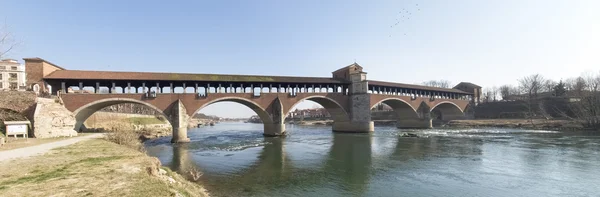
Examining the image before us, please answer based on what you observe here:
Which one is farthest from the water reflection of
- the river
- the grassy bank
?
the grassy bank

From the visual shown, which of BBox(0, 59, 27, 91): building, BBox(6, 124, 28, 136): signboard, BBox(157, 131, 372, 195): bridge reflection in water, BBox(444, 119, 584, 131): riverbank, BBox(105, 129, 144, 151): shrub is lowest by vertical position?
BBox(444, 119, 584, 131): riverbank

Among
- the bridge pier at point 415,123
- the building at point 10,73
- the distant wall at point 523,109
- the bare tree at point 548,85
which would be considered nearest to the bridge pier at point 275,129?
the bridge pier at point 415,123

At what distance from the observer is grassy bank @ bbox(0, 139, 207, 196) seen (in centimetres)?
693

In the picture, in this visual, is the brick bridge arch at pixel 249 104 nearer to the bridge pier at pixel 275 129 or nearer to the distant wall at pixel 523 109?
the bridge pier at pixel 275 129

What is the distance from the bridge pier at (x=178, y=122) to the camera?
3228 cm

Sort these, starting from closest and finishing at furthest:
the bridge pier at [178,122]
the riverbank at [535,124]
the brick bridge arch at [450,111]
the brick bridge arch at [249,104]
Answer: the bridge pier at [178,122] < the brick bridge arch at [249,104] < the riverbank at [535,124] < the brick bridge arch at [450,111]

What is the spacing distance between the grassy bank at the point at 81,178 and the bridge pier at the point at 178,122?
20.9 meters

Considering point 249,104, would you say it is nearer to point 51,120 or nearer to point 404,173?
point 51,120

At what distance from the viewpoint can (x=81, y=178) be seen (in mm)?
8281

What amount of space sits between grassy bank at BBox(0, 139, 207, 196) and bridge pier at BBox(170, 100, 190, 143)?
20865 millimetres

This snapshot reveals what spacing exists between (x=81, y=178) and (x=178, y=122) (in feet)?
83.2

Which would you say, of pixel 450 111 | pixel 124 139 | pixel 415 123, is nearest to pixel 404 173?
pixel 124 139

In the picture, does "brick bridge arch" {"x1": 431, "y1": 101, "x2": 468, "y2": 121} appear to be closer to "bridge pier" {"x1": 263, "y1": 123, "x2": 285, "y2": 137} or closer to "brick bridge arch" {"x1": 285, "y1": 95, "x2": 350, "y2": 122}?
"brick bridge arch" {"x1": 285, "y1": 95, "x2": 350, "y2": 122}

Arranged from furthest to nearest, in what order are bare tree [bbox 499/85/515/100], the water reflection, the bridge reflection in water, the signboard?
bare tree [bbox 499/85/515/100] < the signboard < the water reflection < the bridge reflection in water
